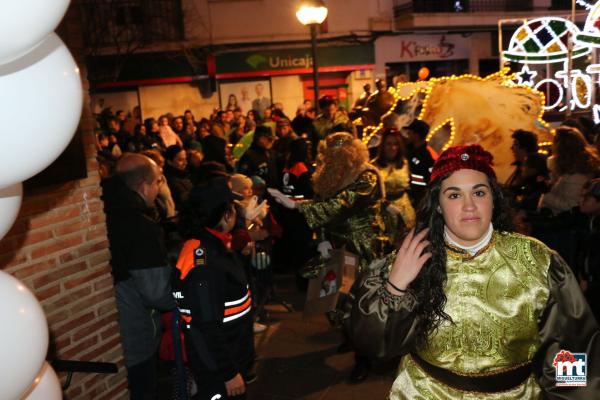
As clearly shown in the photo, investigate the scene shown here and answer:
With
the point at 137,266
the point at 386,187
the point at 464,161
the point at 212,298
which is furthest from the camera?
the point at 386,187

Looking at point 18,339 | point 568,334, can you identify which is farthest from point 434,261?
point 18,339

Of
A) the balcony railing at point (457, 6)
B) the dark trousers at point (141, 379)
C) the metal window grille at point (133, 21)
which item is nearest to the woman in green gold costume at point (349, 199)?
the dark trousers at point (141, 379)

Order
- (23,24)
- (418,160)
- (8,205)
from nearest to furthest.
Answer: (23,24) < (8,205) < (418,160)

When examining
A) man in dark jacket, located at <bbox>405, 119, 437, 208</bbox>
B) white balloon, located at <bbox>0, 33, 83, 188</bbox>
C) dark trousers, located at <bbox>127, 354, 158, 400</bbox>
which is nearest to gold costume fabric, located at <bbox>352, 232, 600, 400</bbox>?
white balloon, located at <bbox>0, 33, 83, 188</bbox>

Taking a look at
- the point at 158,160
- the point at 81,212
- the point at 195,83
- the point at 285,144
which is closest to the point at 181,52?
the point at 195,83

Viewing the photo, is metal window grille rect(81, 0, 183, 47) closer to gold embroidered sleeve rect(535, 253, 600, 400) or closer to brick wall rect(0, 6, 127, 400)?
brick wall rect(0, 6, 127, 400)

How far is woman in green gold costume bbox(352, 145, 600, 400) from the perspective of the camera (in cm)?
241

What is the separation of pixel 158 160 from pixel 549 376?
5.25 metres

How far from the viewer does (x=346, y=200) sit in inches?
203

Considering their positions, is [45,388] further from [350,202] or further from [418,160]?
[418,160]

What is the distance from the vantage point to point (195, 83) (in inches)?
824

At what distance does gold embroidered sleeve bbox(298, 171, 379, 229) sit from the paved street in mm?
1344

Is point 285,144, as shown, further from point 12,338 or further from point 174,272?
point 12,338

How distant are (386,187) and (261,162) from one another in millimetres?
2994
